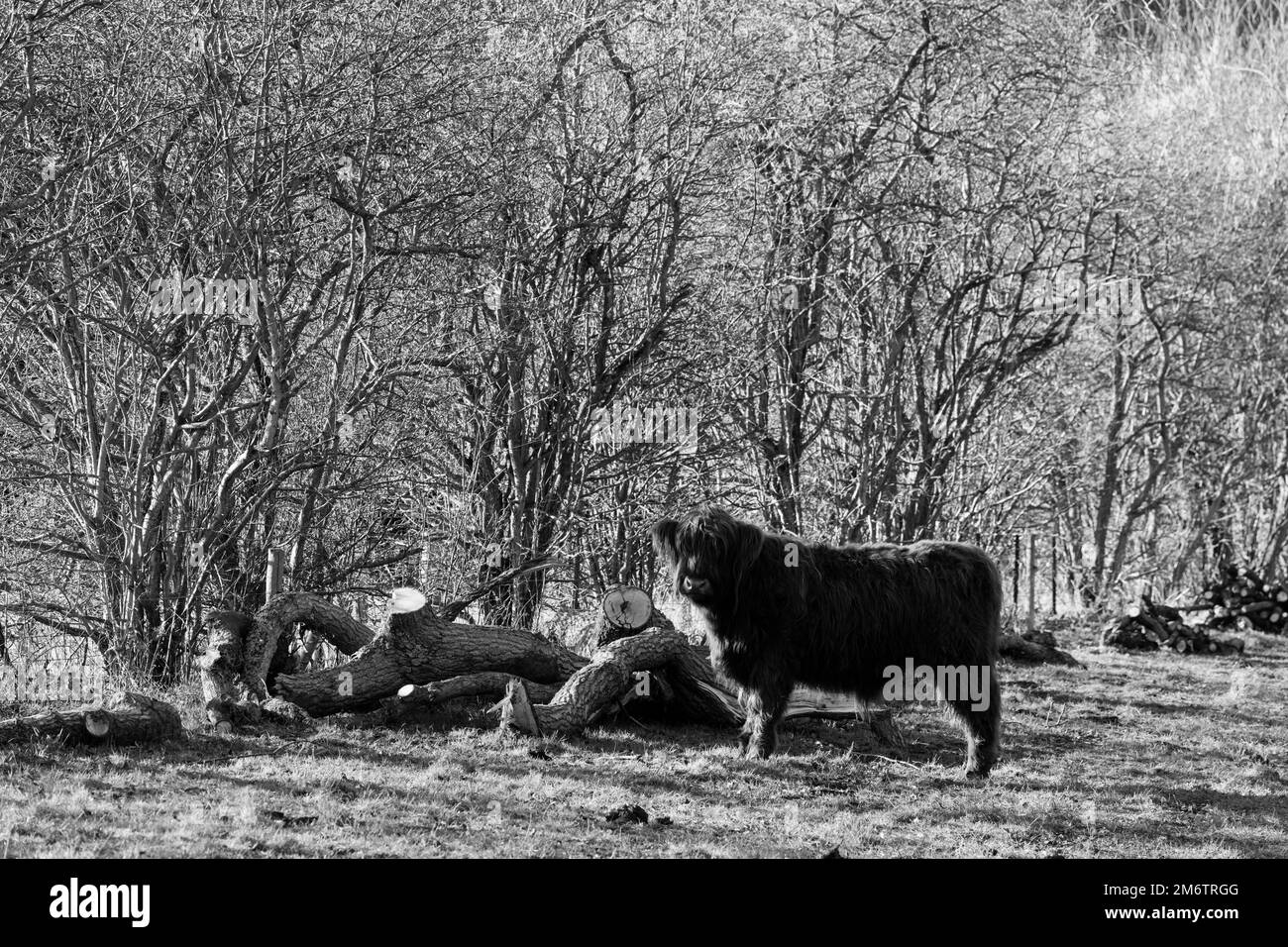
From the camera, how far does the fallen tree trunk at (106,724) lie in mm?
6645

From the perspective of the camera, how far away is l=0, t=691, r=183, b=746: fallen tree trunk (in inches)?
262

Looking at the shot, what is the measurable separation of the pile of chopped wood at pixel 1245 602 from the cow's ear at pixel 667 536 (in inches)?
450

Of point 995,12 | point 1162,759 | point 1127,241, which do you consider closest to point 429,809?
point 1162,759

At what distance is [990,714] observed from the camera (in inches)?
296

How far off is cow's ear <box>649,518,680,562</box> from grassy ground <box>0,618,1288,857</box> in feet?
3.74

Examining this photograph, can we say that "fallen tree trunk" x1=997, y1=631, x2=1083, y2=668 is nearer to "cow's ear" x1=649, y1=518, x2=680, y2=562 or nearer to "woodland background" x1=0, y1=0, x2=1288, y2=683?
"woodland background" x1=0, y1=0, x2=1288, y2=683

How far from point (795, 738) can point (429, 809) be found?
2927 mm

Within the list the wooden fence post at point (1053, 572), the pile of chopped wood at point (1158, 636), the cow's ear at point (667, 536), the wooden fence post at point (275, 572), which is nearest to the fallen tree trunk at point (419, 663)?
the cow's ear at point (667, 536)

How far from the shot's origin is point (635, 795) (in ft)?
21.5

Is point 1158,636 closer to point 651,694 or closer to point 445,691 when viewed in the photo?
point 651,694

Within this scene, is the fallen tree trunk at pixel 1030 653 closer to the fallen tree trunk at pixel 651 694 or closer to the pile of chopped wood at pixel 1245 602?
the fallen tree trunk at pixel 651 694

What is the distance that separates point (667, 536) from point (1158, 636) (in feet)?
31.1

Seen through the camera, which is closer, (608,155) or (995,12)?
(608,155)

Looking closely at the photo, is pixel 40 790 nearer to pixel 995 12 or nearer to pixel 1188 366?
pixel 995 12
